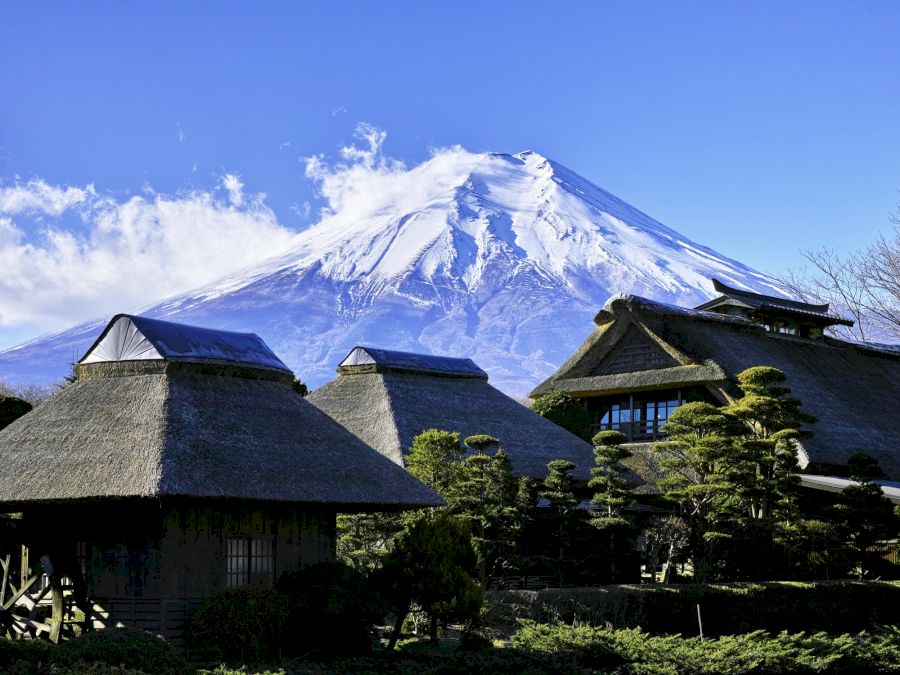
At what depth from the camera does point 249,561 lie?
22406 millimetres

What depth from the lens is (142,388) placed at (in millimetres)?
23594

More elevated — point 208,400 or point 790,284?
point 790,284

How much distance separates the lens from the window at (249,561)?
22.1 meters

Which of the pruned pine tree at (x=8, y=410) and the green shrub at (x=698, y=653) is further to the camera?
the pruned pine tree at (x=8, y=410)

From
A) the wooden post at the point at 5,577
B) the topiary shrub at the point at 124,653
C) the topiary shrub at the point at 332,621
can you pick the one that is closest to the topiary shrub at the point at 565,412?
the topiary shrub at the point at 332,621

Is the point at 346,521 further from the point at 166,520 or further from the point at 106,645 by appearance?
the point at 106,645

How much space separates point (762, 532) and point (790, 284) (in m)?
39.9

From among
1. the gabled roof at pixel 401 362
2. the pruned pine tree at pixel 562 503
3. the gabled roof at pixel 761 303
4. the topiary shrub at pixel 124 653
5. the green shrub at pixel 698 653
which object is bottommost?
the green shrub at pixel 698 653

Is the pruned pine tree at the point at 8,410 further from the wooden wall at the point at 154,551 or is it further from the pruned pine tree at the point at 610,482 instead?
the pruned pine tree at the point at 610,482

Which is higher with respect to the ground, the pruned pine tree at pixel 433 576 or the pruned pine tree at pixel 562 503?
the pruned pine tree at pixel 562 503

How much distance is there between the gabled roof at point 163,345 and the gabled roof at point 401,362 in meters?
10.9

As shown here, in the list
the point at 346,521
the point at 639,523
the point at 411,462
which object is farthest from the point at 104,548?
the point at 639,523

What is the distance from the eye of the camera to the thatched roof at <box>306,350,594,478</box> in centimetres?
3369

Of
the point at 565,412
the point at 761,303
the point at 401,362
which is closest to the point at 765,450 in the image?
the point at 565,412
